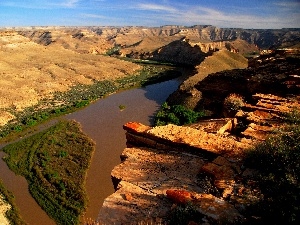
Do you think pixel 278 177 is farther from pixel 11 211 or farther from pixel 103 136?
pixel 103 136

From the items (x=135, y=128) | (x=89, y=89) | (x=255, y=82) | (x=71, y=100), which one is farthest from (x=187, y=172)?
(x=89, y=89)

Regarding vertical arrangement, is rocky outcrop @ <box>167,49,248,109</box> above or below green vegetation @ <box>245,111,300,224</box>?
below

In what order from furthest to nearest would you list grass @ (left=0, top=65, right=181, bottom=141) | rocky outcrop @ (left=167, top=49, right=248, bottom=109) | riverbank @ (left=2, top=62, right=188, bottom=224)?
rocky outcrop @ (left=167, top=49, right=248, bottom=109) → riverbank @ (left=2, top=62, right=188, bottom=224) → grass @ (left=0, top=65, right=181, bottom=141)

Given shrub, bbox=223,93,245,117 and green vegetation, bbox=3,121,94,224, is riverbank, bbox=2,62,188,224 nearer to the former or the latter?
green vegetation, bbox=3,121,94,224

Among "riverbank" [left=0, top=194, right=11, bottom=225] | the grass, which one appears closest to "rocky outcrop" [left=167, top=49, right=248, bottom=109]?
the grass

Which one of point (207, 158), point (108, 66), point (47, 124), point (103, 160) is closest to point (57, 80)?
point (108, 66)

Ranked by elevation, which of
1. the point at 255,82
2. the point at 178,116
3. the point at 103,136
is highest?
the point at 255,82

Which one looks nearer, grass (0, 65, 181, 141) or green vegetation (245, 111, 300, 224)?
green vegetation (245, 111, 300, 224)
